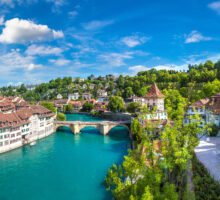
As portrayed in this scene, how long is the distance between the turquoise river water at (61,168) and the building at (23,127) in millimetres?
2158

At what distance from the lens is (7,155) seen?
3825 centimetres

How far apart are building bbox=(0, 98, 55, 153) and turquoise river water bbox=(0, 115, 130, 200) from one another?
2158mm

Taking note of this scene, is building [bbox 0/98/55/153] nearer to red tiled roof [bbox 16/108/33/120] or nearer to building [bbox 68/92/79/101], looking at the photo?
red tiled roof [bbox 16/108/33/120]

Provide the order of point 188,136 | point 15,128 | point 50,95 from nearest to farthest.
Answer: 1. point 188,136
2. point 15,128
3. point 50,95

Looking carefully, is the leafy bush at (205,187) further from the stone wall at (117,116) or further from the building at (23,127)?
the stone wall at (117,116)

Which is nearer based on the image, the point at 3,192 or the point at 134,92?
the point at 3,192

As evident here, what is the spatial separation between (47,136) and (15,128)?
1221 centimetres

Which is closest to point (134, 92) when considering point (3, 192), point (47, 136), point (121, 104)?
point (121, 104)

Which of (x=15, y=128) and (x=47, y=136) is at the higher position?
(x=15, y=128)

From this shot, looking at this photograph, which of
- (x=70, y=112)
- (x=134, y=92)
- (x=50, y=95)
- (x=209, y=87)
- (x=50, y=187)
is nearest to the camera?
(x=50, y=187)

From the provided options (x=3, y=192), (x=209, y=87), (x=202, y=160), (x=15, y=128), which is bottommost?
(x=3, y=192)

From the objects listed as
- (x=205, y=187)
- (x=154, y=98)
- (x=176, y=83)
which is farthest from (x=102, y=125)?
(x=176, y=83)

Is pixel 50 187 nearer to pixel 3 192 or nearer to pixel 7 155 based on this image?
pixel 3 192

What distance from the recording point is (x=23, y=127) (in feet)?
149
